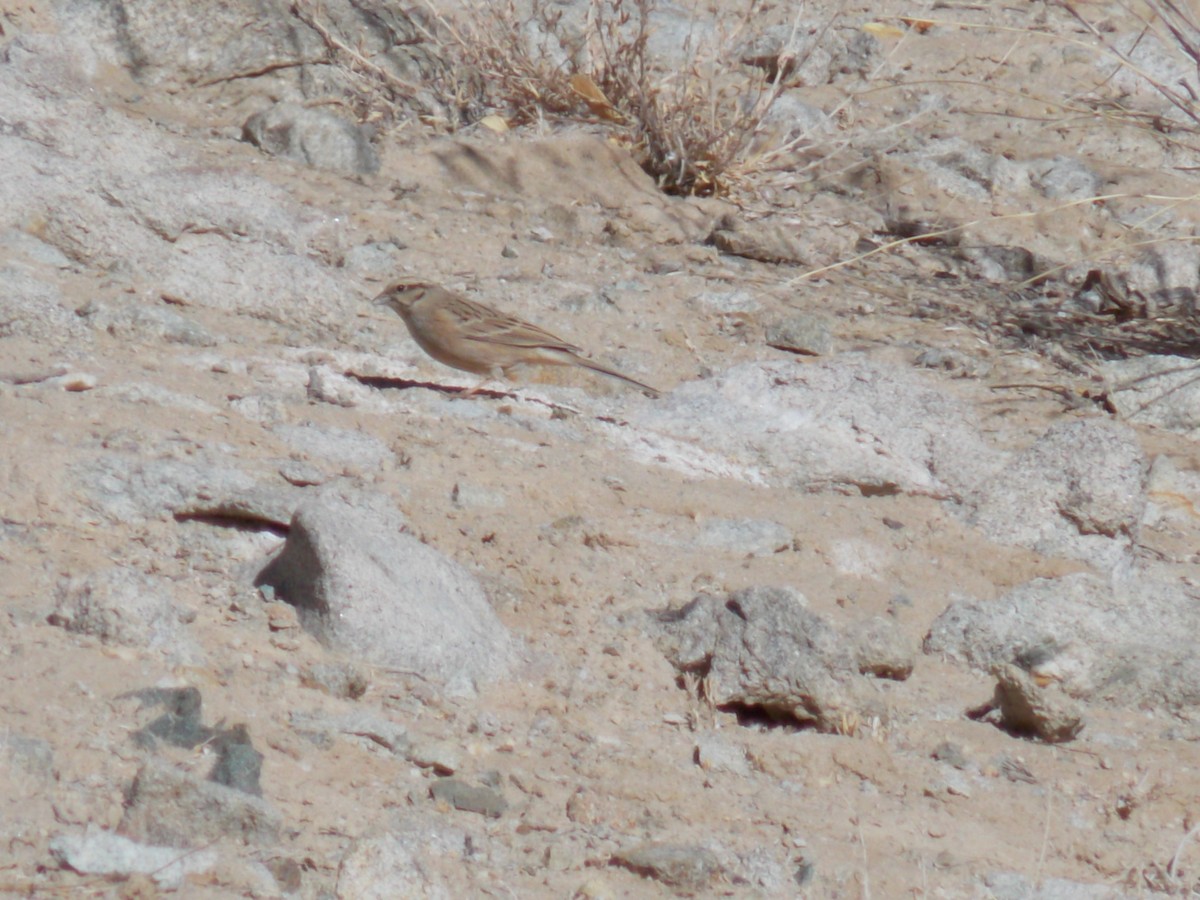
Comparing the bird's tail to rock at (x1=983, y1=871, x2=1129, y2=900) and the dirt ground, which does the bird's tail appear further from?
rock at (x1=983, y1=871, x2=1129, y2=900)

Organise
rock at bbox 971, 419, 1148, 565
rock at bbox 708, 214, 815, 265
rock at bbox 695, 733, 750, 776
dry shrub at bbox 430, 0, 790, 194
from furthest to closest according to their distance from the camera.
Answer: dry shrub at bbox 430, 0, 790, 194
rock at bbox 708, 214, 815, 265
rock at bbox 971, 419, 1148, 565
rock at bbox 695, 733, 750, 776

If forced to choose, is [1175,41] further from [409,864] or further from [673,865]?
[409,864]

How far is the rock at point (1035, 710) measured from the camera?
3762 millimetres

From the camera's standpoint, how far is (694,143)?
701cm

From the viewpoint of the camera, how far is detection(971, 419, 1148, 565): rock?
4789mm

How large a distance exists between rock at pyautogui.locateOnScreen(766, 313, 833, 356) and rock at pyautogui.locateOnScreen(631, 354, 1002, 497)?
1.07 ft

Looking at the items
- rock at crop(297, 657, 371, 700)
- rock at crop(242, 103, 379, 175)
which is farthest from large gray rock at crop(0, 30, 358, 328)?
rock at crop(297, 657, 371, 700)

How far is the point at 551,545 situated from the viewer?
4066 millimetres

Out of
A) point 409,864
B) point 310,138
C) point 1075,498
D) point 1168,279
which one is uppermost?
point 409,864

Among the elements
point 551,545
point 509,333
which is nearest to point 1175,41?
point 509,333

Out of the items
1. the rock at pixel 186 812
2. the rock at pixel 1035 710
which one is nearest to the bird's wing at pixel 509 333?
the rock at pixel 1035 710

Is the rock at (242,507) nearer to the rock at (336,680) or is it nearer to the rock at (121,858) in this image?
the rock at (336,680)

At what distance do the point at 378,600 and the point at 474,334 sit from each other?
8.54 feet

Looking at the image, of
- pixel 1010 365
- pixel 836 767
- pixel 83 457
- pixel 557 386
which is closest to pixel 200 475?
pixel 83 457
